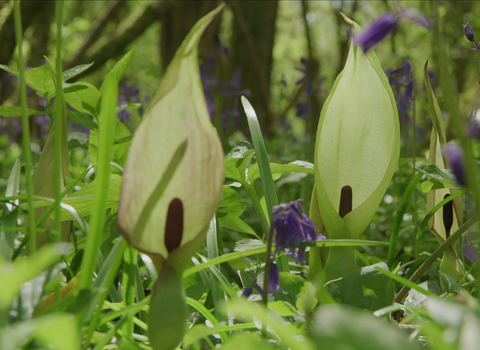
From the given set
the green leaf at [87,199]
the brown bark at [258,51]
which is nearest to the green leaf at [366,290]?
the green leaf at [87,199]

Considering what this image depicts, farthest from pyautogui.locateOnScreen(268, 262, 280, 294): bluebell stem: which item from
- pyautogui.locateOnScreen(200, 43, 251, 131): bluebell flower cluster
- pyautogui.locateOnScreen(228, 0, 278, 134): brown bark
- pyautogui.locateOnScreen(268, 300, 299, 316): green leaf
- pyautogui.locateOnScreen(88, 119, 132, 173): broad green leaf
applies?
pyautogui.locateOnScreen(228, 0, 278, 134): brown bark

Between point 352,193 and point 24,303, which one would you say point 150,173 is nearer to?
point 24,303

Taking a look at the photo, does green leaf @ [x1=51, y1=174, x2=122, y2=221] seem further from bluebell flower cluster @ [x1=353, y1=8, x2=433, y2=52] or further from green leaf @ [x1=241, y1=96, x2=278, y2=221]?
bluebell flower cluster @ [x1=353, y1=8, x2=433, y2=52]

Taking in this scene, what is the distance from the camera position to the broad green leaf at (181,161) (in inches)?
14.3

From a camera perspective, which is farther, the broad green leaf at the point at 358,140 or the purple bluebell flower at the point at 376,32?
the broad green leaf at the point at 358,140

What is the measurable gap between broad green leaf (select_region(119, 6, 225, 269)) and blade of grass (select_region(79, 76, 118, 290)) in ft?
0.08

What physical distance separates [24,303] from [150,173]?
13 centimetres

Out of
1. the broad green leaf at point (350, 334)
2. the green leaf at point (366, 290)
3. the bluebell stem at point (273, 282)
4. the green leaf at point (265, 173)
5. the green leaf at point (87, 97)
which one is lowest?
the green leaf at point (366, 290)

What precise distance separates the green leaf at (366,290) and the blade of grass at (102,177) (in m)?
0.24

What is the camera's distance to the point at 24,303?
333 mm

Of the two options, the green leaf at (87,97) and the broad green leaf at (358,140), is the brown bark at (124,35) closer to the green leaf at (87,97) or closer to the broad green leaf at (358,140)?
the green leaf at (87,97)

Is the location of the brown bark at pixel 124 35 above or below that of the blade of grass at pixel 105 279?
above

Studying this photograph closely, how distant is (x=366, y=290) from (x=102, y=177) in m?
0.28

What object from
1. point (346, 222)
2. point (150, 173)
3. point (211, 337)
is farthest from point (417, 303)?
point (150, 173)
